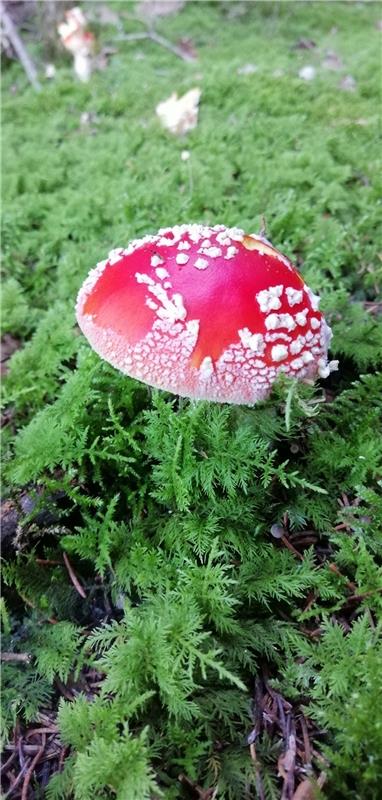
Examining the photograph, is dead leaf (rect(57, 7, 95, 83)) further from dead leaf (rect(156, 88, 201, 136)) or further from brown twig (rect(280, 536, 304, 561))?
brown twig (rect(280, 536, 304, 561))

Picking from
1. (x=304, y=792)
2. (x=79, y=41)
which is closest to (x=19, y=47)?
(x=79, y=41)

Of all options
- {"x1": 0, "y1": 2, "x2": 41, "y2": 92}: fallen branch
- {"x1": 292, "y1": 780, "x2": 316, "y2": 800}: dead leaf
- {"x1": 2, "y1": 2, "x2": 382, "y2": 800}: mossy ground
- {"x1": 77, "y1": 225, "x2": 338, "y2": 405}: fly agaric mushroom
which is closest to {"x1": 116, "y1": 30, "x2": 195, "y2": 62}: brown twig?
{"x1": 0, "y1": 2, "x2": 41, "y2": 92}: fallen branch

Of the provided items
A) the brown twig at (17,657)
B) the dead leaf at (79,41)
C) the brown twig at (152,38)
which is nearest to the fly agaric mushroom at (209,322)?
the brown twig at (17,657)

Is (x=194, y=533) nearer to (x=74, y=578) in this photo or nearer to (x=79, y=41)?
(x=74, y=578)

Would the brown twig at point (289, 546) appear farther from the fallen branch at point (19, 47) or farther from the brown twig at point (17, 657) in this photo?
the fallen branch at point (19, 47)

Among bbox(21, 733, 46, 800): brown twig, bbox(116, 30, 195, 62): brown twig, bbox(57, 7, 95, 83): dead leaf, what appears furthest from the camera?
bbox(116, 30, 195, 62): brown twig
